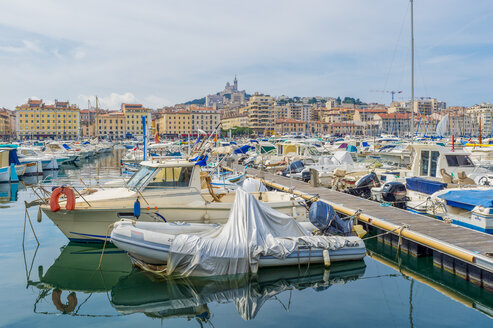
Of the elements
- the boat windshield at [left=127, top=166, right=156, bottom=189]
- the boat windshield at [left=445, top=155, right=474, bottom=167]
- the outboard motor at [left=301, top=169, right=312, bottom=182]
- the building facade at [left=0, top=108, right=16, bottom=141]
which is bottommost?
the outboard motor at [left=301, top=169, right=312, bottom=182]

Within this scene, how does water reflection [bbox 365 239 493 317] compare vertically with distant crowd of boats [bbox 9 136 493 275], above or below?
below

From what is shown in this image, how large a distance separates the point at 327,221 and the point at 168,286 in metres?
5.01

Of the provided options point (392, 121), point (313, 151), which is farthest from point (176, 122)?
point (313, 151)

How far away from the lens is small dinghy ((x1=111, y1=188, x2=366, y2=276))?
9.66m

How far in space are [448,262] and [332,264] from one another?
2916 millimetres

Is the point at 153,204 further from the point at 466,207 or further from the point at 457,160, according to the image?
the point at 457,160

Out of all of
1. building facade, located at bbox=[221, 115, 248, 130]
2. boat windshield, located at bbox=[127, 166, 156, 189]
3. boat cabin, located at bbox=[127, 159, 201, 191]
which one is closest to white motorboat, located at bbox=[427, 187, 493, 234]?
boat cabin, located at bbox=[127, 159, 201, 191]

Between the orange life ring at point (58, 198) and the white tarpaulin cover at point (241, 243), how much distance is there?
12.2ft

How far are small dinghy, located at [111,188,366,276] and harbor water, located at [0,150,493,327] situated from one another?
355 millimetres

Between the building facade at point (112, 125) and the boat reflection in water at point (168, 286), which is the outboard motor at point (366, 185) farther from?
the building facade at point (112, 125)

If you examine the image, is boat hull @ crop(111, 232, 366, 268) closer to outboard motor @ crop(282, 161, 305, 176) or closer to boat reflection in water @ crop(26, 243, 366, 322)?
boat reflection in water @ crop(26, 243, 366, 322)

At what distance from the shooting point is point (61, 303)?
29.8 ft

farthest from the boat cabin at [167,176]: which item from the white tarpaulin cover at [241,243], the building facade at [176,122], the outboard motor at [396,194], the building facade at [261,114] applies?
the building facade at [176,122]

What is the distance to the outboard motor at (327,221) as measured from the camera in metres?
11.9
